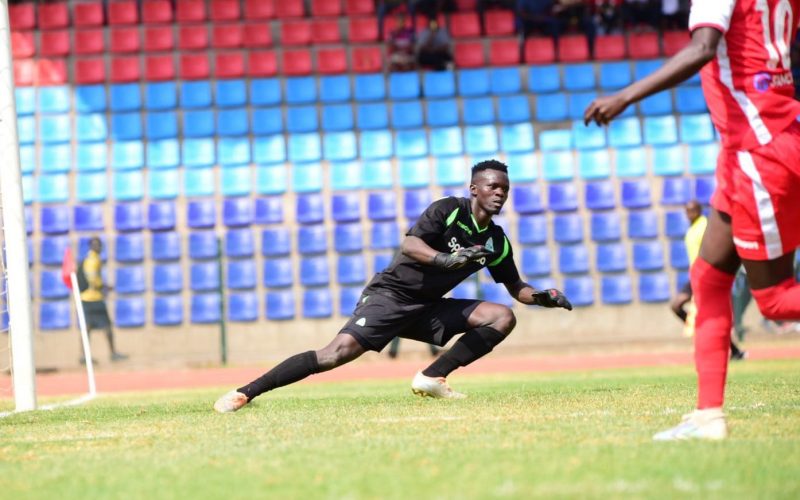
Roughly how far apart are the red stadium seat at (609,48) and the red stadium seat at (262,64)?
687 centimetres

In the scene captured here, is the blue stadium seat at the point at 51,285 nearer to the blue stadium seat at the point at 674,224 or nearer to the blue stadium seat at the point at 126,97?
the blue stadium seat at the point at 126,97

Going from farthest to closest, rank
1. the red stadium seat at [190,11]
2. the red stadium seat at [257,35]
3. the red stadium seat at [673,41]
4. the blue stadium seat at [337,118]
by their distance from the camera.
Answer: the red stadium seat at [190,11], the red stadium seat at [673,41], the red stadium seat at [257,35], the blue stadium seat at [337,118]

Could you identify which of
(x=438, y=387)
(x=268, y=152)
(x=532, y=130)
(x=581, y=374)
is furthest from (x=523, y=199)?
(x=438, y=387)

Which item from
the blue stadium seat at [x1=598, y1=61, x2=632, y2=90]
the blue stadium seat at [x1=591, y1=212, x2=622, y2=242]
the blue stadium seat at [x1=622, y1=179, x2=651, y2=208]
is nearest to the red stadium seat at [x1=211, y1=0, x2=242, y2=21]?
the blue stadium seat at [x1=598, y1=61, x2=632, y2=90]

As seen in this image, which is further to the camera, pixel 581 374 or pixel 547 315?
pixel 547 315

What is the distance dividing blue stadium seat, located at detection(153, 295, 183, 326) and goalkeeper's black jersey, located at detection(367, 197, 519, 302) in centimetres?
1380

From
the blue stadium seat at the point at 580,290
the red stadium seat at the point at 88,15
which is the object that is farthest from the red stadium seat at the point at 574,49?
the red stadium seat at the point at 88,15

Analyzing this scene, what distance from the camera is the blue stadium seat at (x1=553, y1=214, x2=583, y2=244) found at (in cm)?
2255

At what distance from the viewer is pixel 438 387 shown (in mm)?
8969

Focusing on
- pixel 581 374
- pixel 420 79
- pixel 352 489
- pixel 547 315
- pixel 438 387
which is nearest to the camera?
pixel 352 489

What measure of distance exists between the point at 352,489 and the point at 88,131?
20.1 m

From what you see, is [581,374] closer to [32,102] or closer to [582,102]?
[582,102]

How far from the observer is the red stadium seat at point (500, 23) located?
24688 mm

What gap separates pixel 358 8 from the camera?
81.7ft
